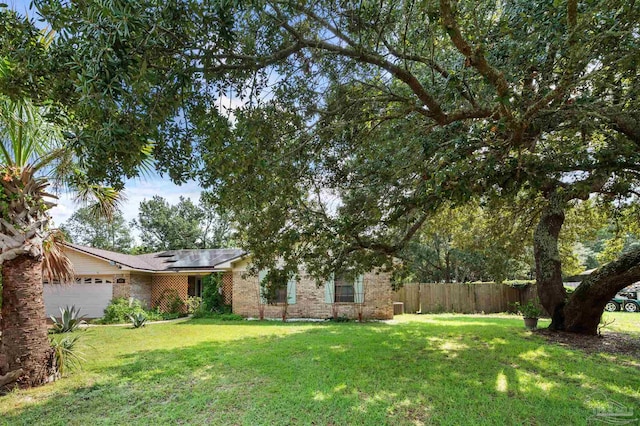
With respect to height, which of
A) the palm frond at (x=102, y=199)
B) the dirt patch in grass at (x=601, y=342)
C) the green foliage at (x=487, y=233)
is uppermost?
the palm frond at (x=102, y=199)

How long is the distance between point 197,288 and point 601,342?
1819 centimetres

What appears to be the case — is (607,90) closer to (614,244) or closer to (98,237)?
(614,244)

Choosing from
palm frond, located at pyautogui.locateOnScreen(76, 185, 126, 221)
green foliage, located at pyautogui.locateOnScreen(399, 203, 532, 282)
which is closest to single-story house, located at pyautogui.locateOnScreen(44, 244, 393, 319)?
green foliage, located at pyautogui.locateOnScreen(399, 203, 532, 282)

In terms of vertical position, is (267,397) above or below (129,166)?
below

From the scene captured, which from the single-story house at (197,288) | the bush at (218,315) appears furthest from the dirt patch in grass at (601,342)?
the bush at (218,315)

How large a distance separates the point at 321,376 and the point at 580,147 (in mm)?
5714

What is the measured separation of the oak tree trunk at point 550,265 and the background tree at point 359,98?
2.97 m

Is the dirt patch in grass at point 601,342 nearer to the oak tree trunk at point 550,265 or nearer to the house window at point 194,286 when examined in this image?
the oak tree trunk at point 550,265

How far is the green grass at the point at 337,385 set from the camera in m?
4.61

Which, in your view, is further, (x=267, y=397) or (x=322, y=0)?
(x=267, y=397)

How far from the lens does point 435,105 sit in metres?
5.00

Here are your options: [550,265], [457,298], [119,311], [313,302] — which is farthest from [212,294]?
[550,265]

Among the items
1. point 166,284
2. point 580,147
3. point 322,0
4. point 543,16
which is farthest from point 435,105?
point 166,284

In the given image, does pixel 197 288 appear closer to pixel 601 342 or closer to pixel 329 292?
pixel 329 292
